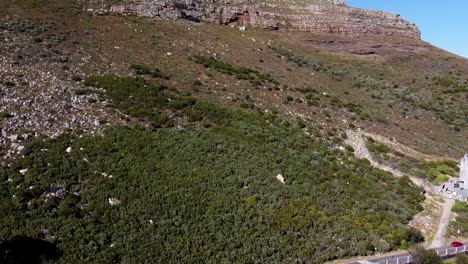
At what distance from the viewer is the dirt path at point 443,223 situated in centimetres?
2175

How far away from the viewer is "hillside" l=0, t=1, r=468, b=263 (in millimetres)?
17547

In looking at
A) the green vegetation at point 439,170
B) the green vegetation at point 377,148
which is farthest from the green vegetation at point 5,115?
the green vegetation at point 439,170

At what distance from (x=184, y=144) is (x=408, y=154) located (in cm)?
1793

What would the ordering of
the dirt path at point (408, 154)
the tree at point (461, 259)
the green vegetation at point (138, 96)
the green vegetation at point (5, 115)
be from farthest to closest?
1. the green vegetation at point (138, 96)
2. the dirt path at point (408, 154)
3. the green vegetation at point (5, 115)
4. the tree at point (461, 259)

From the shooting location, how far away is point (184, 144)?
79.0 feet

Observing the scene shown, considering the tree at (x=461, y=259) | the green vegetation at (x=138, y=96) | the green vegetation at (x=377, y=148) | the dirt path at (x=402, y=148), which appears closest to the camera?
the tree at (x=461, y=259)

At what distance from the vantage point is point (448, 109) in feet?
152

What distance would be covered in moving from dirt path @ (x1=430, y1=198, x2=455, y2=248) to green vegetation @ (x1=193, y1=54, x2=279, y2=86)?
57.6ft

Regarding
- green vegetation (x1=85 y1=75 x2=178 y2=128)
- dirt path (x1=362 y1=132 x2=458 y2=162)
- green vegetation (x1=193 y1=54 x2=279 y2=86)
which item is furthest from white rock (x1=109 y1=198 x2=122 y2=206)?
dirt path (x1=362 y1=132 x2=458 y2=162)

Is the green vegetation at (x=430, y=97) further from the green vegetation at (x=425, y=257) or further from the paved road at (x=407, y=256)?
the green vegetation at (x=425, y=257)

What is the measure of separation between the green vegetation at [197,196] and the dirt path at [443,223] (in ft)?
3.54

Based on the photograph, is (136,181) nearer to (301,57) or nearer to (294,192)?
(294,192)

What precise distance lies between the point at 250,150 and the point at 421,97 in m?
31.5

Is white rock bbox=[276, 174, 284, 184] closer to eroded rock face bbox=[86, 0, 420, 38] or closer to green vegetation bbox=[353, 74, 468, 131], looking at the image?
green vegetation bbox=[353, 74, 468, 131]
